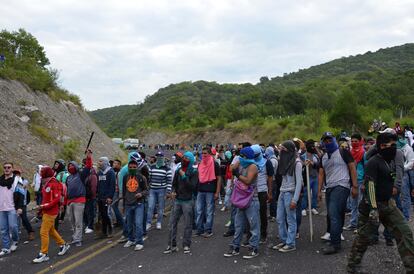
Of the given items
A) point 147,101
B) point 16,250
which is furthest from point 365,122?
point 147,101

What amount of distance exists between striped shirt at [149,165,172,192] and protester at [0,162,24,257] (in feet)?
9.94

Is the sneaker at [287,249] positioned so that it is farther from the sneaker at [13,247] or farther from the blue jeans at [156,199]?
the sneaker at [13,247]

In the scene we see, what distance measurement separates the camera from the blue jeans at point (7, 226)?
8273 millimetres

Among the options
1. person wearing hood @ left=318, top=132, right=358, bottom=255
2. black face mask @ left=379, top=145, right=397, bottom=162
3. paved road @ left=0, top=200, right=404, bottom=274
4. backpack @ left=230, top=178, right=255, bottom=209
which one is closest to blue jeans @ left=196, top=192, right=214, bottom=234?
paved road @ left=0, top=200, right=404, bottom=274

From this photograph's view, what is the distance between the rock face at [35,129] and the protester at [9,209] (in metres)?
7.76

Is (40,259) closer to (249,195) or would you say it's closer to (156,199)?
(156,199)

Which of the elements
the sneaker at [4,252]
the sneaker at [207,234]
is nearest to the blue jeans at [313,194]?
the sneaker at [207,234]

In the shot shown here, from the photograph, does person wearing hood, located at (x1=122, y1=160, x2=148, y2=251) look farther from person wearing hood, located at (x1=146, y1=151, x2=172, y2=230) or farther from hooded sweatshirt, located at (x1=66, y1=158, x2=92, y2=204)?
person wearing hood, located at (x1=146, y1=151, x2=172, y2=230)

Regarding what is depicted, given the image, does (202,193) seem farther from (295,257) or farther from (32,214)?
(32,214)

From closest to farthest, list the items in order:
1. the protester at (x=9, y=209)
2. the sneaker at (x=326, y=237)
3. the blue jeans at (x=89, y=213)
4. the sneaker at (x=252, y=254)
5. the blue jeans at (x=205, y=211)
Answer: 1. the sneaker at (x=252, y=254)
2. the sneaker at (x=326, y=237)
3. the protester at (x=9, y=209)
4. the blue jeans at (x=205, y=211)
5. the blue jeans at (x=89, y=213)

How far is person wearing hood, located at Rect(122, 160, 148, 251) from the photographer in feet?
26.7

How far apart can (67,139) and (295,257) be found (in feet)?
57.9

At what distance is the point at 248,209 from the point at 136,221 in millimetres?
2476

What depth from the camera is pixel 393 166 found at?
594 centimetres
